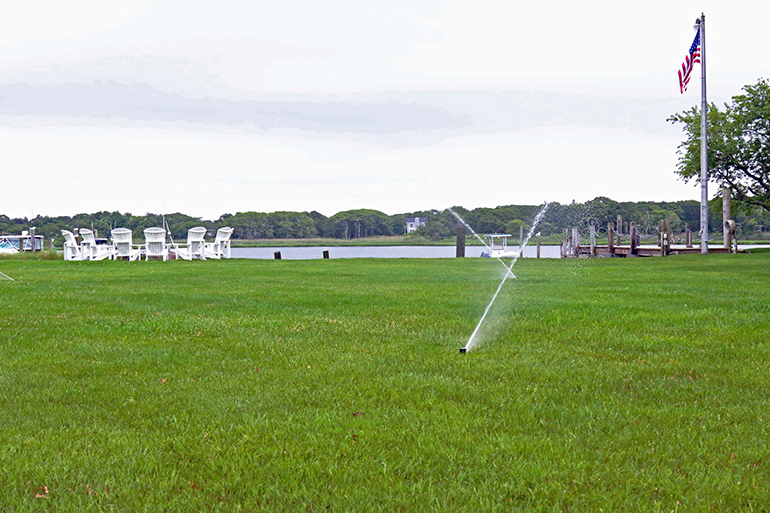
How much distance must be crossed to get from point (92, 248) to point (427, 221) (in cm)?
5397

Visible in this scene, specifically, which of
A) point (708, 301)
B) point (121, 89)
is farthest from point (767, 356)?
point (121, 89)

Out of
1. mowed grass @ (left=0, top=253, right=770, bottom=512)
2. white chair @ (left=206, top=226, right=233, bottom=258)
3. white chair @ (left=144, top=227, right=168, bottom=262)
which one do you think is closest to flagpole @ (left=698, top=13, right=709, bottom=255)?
mowed grass @ (left=0, top=253, right=770, bottom=512)

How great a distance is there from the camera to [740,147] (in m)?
31.6

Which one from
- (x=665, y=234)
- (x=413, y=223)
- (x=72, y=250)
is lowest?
(x=72, y=250)

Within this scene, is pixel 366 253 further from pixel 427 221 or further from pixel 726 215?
pixel 726 215

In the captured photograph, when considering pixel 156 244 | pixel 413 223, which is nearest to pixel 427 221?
pixel 413 223

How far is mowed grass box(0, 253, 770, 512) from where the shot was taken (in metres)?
3.03

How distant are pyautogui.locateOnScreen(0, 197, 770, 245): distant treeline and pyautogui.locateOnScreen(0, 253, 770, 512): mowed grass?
8319 mm

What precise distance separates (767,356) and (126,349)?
20.4 feet

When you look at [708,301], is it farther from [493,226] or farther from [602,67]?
[493,226]

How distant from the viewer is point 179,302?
1068cm

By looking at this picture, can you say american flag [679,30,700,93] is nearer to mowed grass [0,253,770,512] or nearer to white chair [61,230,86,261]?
mowed grass [0,253,770,512]

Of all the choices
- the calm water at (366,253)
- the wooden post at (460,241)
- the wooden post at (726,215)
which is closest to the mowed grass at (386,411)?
the wooden post at (460,241)

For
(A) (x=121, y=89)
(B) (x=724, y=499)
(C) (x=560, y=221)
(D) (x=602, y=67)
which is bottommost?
(B) (x=724, y=499)
